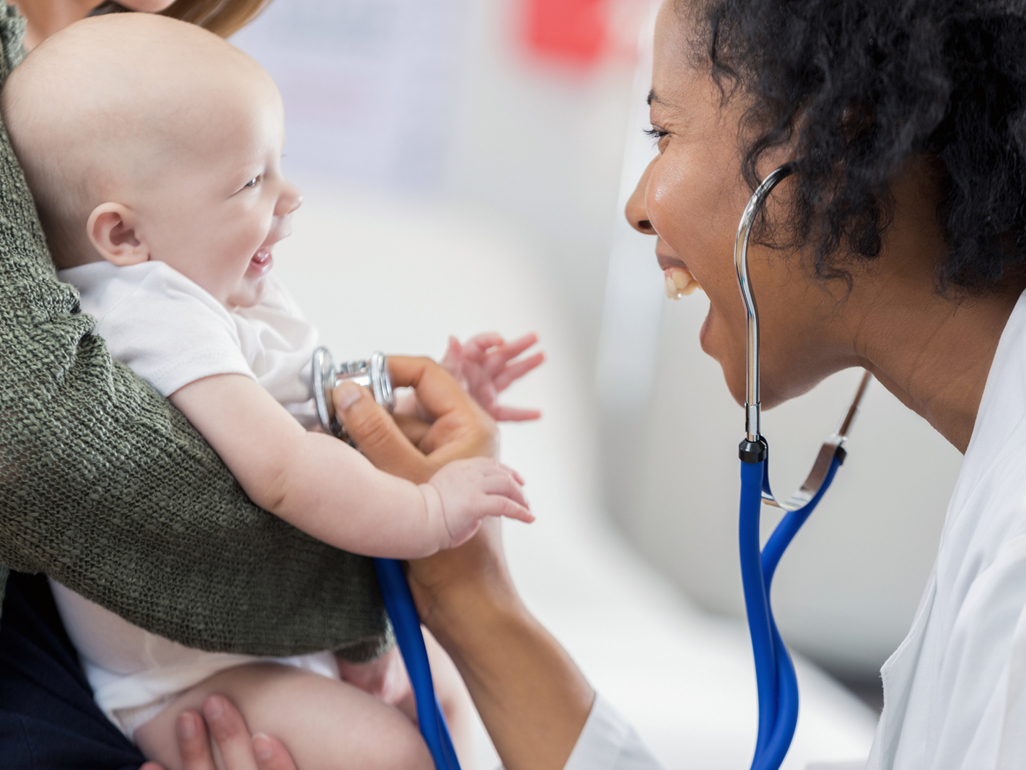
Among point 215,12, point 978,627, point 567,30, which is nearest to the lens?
point 978,627

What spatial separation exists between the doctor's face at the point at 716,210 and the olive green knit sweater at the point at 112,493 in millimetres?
495

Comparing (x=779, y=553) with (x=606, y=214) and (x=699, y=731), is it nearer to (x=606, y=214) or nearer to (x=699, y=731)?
(x=699, y=731)

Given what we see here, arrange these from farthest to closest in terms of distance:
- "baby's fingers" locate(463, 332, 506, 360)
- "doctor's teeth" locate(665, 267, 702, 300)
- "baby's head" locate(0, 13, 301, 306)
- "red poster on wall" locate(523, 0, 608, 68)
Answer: "red poster on wall" locate(523, 0, 608, 68)
"baby's fingers" locate(463, 332, 506, 360)
"doctor's teeth" locate(665, 267, 702, 300)
"baby's head" locate(0, 13, 301, 306)

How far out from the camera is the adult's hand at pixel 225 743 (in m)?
0.88

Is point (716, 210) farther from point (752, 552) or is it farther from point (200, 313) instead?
point (200, 313)

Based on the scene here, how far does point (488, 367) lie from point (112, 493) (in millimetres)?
583

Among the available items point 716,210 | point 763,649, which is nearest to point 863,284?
point 716,210

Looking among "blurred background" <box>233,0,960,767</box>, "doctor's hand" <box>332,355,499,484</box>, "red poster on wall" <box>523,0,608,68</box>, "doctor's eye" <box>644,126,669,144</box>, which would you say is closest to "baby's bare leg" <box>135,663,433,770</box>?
"doctor's hand" <box>332,355,499,484</box>

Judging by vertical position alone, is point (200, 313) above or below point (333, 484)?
above

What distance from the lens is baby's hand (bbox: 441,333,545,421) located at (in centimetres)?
122

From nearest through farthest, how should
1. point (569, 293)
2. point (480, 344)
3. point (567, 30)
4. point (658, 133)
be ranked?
point (658, 133) < point (480, 344) < point (567, 30) < point (569, 293)

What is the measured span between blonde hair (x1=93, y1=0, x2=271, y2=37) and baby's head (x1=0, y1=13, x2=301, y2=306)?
0.20 m

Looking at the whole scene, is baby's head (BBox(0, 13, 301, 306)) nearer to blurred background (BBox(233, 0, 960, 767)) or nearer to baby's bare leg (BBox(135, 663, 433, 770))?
baby's bare leg (BBox(135, 663, 433, 770))

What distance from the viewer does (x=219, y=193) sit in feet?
2.89
